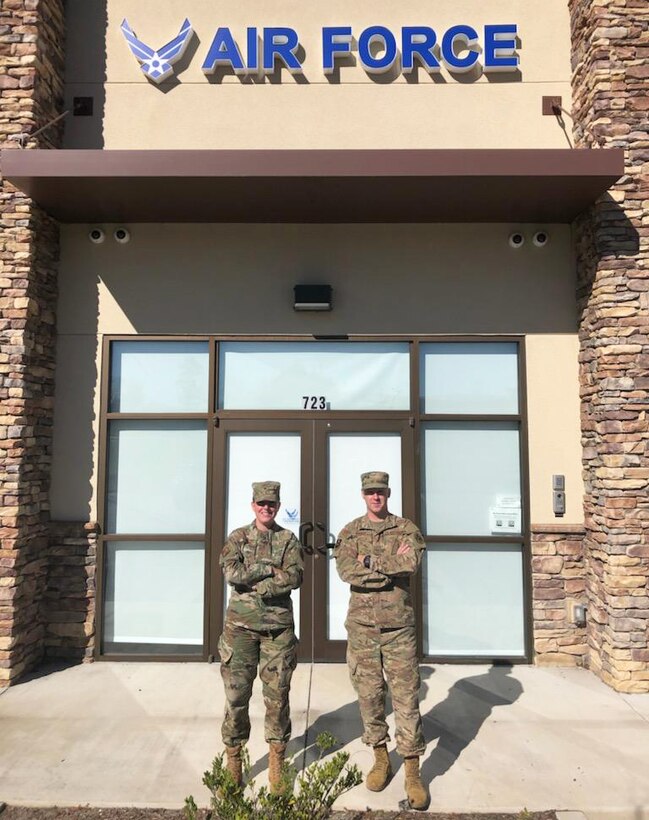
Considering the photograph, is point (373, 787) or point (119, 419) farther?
point (119, 419)

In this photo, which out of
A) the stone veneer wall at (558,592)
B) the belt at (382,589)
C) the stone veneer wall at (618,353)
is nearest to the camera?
the belt at (382,589)

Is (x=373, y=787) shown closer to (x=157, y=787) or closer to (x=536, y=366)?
(x=157, y=787)

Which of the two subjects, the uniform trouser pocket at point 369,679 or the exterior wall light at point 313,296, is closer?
the uniform trouser pocket at point 369,679

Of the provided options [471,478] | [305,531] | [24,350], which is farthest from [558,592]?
[24,350]

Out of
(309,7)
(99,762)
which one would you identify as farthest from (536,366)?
(99,762)

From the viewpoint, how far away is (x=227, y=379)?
243 inches

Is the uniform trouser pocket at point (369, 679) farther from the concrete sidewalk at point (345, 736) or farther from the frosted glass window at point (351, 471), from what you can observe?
the frosted glass window at point (351, 471)

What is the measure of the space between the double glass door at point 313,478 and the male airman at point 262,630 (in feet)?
6.73

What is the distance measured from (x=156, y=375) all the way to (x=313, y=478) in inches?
82.6

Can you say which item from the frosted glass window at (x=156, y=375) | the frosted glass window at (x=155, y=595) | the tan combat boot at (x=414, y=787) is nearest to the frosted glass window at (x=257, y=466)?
the frosted glass window at (x=155, y=595)

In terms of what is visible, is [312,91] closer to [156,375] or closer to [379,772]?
[156,375]

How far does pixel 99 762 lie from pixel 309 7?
7632 millimetres

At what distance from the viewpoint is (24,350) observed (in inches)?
218

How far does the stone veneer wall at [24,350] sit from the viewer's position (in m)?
5.39
